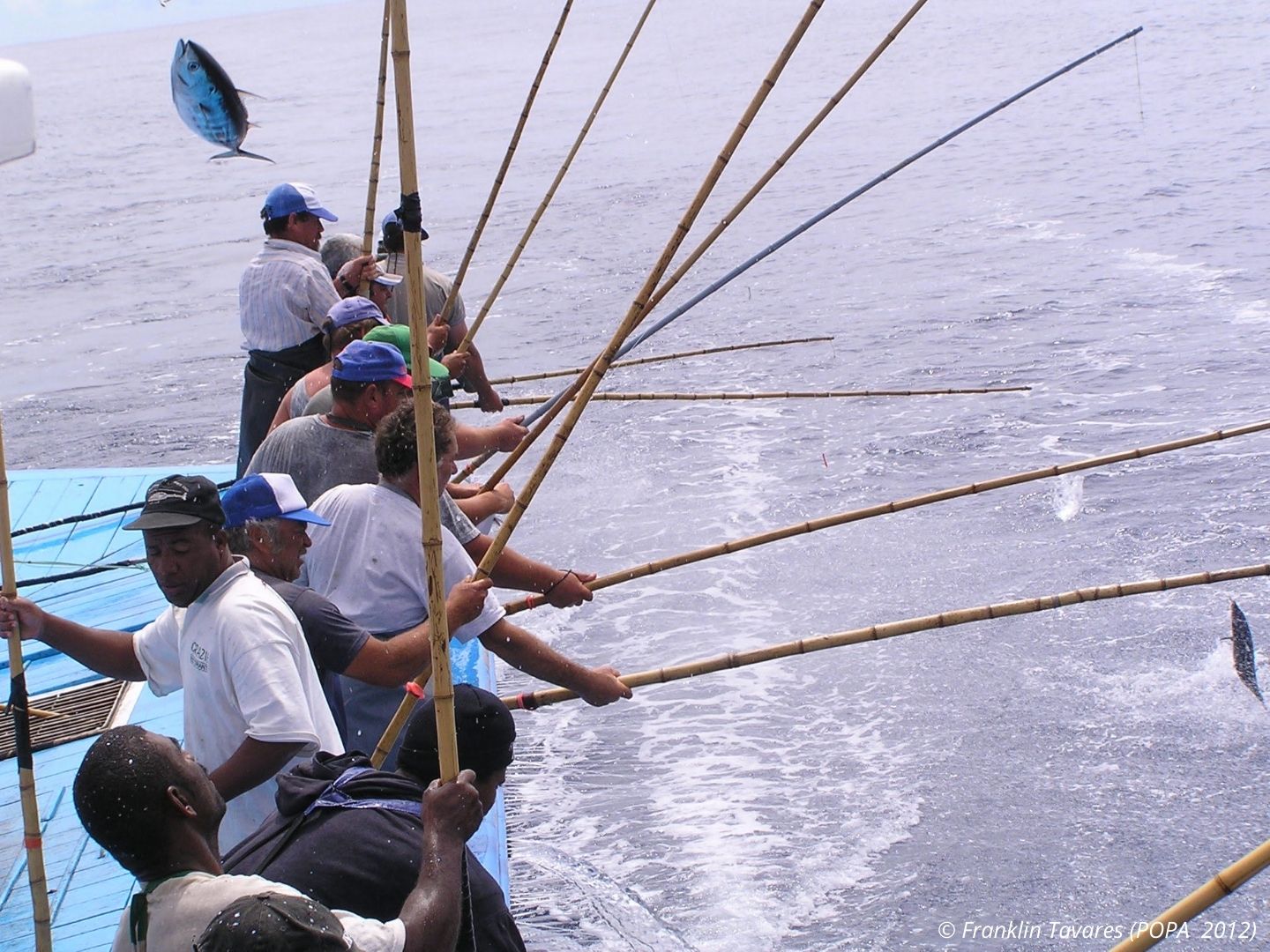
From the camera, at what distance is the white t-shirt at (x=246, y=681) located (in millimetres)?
2334

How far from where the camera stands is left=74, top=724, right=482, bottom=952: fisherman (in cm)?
171

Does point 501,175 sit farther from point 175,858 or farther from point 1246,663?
point 1246,663

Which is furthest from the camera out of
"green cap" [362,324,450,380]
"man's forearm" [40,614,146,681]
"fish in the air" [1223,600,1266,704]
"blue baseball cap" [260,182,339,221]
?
"fish in the air" [1223,600,1266,704]

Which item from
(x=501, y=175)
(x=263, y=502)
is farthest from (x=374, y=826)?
(x=501, y=175)

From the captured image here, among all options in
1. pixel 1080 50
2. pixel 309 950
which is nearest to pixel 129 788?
pixel 309 950

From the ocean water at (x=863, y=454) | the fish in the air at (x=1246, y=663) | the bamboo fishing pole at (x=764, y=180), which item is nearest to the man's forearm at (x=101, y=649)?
the bamboo fishing pole at (x=764, y=180)

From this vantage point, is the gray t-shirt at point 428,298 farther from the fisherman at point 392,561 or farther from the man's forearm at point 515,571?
the fisherman at point 392,561

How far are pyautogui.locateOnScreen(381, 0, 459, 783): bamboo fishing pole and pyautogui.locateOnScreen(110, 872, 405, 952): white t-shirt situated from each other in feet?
0.72

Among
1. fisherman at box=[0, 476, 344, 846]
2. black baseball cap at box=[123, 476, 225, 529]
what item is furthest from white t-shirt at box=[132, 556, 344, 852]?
black baseball cap at box=[123, 476, 225, 529]

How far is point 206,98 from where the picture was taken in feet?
15.4

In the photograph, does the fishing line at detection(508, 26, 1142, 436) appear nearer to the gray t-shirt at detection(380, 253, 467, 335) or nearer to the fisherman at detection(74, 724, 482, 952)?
the gray t-shirt at detection(380, 253, 467, 335)

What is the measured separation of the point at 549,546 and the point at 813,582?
151 cm

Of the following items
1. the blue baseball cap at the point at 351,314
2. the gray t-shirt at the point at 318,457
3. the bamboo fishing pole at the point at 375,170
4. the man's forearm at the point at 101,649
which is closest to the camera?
the man's forearm at the point at 101,649

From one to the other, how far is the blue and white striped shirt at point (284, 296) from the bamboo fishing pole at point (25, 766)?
195 centimetres
